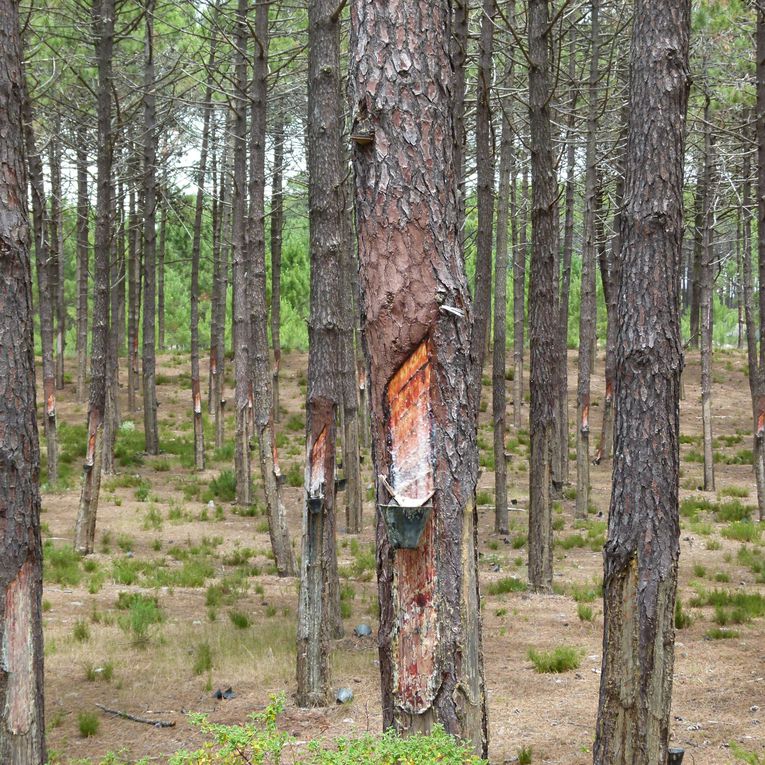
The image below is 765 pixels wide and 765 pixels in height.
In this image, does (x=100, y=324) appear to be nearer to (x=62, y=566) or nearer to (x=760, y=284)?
(x=62, y=566)

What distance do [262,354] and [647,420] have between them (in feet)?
17.8

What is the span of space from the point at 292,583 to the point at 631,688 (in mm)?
5431

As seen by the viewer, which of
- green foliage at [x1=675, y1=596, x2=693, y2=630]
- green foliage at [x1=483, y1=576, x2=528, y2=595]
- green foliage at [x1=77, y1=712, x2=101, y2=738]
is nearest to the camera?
green foliage at [x1=77, y1=712, x2=101, y2=738]

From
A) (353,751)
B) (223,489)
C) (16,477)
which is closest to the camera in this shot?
(353,751)

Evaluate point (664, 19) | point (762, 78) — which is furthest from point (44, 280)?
point (664, 19)

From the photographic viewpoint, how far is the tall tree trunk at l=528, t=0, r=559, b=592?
8.66 m

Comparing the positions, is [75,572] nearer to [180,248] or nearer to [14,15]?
[14,15]

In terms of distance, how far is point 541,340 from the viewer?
29.0ft

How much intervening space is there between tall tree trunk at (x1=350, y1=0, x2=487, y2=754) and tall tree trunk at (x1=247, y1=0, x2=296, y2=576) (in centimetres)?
527

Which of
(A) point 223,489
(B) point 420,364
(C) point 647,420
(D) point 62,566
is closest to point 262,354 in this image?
(D) point 62,566

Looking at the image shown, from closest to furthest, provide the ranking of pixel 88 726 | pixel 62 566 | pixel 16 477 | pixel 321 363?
pixel 16 477
pixel 88 726
pixel 321 363
pixel 62 566

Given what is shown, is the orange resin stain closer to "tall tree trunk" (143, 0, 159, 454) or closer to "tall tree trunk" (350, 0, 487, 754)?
"tall tree trunk" (350, 0, 487, 754)

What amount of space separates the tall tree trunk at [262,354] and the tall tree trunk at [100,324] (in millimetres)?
2329

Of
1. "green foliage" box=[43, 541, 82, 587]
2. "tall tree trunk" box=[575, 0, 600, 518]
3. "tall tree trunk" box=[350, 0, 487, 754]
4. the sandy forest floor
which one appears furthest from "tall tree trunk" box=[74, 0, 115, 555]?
"tall tree trunk" box=[350, 0, 487, 754]
